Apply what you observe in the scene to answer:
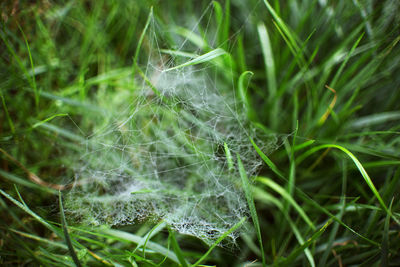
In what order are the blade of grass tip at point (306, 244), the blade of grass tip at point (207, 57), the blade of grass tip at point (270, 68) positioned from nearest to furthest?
1. the blade of grass tip at point (306, 244)
2. the blade of grass tip at point (207, 57)
3. the blade of grass tip at point (270, 68)

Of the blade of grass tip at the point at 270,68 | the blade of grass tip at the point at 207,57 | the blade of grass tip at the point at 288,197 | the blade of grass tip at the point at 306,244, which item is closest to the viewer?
the blade of grass tip at the point at 306,244

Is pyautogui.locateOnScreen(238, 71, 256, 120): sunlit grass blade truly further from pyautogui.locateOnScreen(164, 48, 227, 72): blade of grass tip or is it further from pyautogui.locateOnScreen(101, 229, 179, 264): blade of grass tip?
pyautogui.locateOnScreen(101, 229, 179, 264): blade of grass tip

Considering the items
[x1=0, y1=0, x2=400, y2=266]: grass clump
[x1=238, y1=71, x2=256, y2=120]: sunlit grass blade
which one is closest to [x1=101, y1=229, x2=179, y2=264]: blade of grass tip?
[x1=0, y1=0, x2=400, y2=266]: grass clump

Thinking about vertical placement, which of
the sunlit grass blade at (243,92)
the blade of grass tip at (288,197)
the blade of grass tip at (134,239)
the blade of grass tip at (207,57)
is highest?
the blade of grass tip at (207,57)

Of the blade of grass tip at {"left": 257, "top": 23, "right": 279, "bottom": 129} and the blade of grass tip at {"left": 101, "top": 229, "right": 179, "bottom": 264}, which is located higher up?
the blade of grass tip at {"left": 257, "top": 23, "right": 279, "bottom": 129}

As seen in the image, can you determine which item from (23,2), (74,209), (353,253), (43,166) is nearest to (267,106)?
(353,253)

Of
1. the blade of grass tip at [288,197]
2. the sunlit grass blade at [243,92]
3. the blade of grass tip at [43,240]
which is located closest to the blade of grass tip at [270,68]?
the sunlit grass blade at [243,92]

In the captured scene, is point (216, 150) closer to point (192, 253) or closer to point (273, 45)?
point (192, 253)

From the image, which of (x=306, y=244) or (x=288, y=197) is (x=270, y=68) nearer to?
(x=288, y=197)

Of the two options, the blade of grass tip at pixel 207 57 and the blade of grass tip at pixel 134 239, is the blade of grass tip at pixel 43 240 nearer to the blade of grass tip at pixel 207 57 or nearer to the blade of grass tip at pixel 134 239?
the blade of grass tip at pixel 134 239
